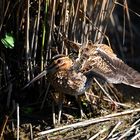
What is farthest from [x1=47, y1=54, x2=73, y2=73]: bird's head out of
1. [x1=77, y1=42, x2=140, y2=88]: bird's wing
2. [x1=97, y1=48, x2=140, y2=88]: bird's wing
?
[x1=97, y1=48, x2=140, y2=88]: bird's wing

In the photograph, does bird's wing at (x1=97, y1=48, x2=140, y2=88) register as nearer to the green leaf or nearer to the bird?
the bird

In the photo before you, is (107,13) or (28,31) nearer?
(28,31)

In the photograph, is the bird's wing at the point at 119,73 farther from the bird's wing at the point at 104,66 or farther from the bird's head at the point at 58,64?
the bird's head at the point at 58,64

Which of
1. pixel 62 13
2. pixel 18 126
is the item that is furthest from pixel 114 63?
pixel 18 126

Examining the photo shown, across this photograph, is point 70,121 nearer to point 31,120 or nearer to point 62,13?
point 31,120

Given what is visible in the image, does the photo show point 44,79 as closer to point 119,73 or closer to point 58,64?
point 58,64

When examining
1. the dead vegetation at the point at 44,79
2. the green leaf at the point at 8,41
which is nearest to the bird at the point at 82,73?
the dead vegetation at the point at 44,79

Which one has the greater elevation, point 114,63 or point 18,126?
point 114,63
